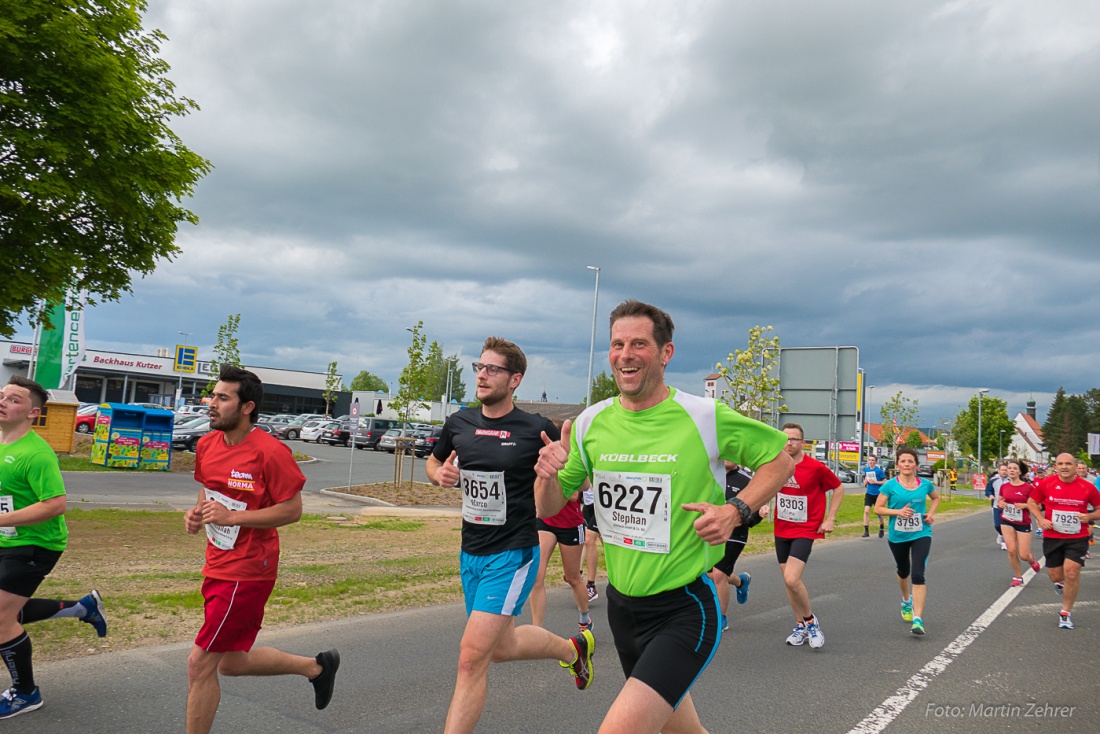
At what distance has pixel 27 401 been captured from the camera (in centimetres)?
465

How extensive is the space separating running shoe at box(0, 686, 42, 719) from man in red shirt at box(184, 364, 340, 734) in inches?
50.8

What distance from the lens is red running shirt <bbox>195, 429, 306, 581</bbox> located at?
12.7 feet

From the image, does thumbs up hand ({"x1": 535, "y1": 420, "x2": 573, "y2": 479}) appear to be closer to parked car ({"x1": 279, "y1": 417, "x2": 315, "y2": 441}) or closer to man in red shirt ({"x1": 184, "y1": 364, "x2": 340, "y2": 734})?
man in red shirt ({"x1": 184, "y1": 364, "x2": 340, "y2": 734})

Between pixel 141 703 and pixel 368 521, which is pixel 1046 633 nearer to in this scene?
pixel 141 703

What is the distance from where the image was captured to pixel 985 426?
304ft

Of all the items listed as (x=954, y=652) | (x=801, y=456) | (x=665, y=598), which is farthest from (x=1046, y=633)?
(x=665, y=598)

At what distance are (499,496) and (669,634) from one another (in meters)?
1.68

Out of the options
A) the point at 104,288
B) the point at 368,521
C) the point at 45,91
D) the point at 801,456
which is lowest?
the point at 368,521

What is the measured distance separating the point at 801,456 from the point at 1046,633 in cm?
345

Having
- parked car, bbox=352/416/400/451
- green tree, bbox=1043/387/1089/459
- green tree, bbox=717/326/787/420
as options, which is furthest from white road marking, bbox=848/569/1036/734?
green tree, bbox=1043/387/1089/459

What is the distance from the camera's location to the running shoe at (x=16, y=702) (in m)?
4.43

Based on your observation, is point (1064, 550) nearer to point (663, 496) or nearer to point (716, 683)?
point (716, 683)

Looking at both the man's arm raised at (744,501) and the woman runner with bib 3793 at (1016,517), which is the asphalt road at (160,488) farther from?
the man's arm raised at (744,501)

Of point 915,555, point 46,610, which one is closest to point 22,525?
point 46,610
